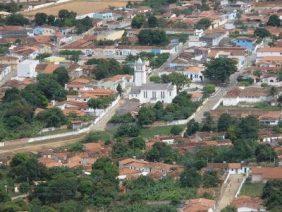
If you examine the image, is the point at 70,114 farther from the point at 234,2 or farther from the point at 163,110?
the point at 234,2

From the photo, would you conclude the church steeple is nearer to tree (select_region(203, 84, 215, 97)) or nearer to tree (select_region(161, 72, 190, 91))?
tree (select_region(161, 72, 190, 91))

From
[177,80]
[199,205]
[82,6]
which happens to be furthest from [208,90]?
[82,6]

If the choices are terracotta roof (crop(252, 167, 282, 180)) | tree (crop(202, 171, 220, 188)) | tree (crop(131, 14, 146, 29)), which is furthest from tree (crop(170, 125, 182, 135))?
tree (crop(131, 14, 146, 29))

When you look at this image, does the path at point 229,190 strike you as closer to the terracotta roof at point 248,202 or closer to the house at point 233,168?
the house at point 233,168

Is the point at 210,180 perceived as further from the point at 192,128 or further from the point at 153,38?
the point at 153,38

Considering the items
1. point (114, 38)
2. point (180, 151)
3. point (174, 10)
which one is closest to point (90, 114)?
point (180, 151)

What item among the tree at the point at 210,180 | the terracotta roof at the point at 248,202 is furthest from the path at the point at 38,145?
the terracotta roof at the point at 248,202
